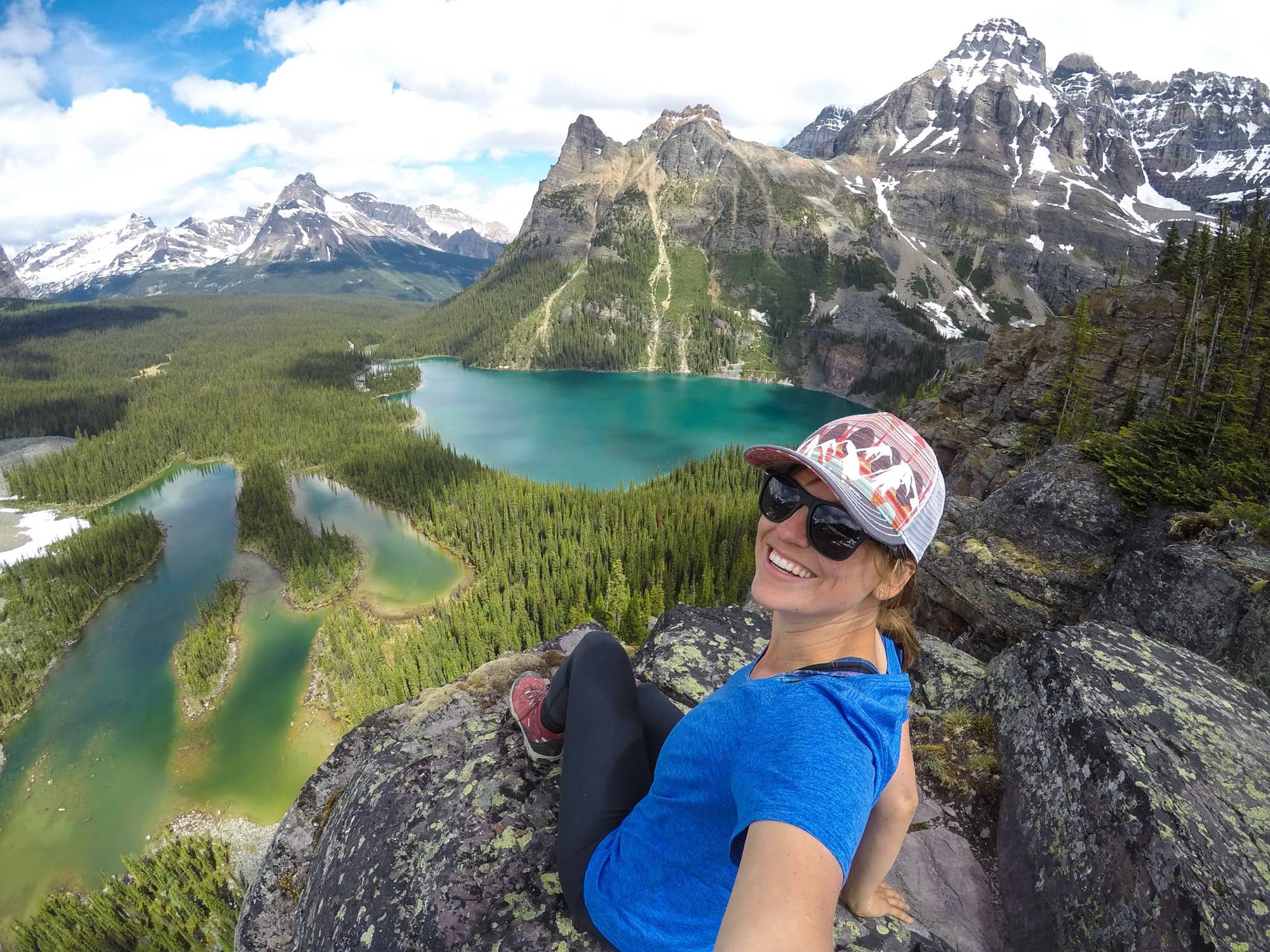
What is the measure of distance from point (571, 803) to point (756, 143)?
214093 mm

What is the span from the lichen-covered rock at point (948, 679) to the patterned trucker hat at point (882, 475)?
5757 millimetres

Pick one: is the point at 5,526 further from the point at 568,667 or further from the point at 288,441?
the point at 568,667

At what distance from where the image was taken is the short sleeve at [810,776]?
2.02 meters

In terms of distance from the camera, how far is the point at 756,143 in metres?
180

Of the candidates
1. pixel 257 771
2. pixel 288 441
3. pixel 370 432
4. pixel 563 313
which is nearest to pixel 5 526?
pixel 288 441

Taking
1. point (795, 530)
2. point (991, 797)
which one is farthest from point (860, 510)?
point (991, 797)

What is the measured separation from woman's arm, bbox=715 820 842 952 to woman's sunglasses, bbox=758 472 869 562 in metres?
1.36

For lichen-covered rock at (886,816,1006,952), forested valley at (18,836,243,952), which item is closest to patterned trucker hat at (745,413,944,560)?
lichen-covered rock at (886,816,1006,952)

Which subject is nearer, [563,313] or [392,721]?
[392,721]

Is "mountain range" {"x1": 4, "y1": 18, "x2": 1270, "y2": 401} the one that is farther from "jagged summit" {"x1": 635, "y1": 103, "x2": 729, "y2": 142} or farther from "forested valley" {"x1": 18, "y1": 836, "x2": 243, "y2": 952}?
"forested valley" {"x1": 18, "y1": 836, "x2": 243, "y2": 952}

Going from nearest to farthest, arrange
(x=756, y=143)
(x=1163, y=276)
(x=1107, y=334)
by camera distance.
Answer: (x=1107, y=334), (x=1163, y=276), (x=756, y=143)

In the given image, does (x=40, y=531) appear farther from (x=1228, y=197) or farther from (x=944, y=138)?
(x=1228, y=197)

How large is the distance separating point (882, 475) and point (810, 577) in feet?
2.19

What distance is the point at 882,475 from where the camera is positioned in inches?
111
